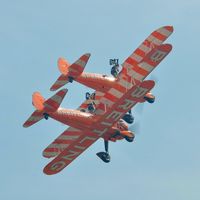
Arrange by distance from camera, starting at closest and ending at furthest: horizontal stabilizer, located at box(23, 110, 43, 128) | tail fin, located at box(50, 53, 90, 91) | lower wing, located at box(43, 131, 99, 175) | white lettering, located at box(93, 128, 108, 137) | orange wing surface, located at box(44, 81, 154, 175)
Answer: orange wing surface, located at box(44, 81, 154, 175)
horizontal stabilizer, located at box(23, 110, 43, 128)
white lettering, located at box(93, 128, 108, 137)
lower wing, located at box(43, 131, 99, 175)
tail fin, located at box(50, 53, 90, 91)

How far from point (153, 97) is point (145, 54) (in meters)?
4.09

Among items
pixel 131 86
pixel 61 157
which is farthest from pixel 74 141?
pixel 131 86

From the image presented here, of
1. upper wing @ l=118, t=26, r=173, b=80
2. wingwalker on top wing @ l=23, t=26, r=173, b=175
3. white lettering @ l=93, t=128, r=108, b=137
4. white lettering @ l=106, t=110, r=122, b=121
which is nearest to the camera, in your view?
wingwalker on top wing @ l=23, t=26, r=173, b=175

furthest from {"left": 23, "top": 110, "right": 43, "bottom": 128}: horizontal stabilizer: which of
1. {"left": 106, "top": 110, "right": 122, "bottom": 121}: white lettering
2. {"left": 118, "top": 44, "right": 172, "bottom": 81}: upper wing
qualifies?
{"left": 118, "top": 44, "right": 172, "bottom": 81}: upper wing

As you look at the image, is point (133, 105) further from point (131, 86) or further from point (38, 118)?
point (38, 118)

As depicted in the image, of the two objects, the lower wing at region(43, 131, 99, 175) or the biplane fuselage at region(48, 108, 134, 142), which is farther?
the lower wing at region(43, 131, 99, 175)

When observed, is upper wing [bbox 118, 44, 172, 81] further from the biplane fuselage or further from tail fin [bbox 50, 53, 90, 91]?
tail fin [bbox 50, 53, 90, 91]

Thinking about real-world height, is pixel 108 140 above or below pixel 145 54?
below

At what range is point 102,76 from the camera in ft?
322

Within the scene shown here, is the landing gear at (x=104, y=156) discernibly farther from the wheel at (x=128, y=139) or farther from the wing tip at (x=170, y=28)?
the wing tip at (x=170, y=28)

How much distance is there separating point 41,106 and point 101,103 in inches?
200

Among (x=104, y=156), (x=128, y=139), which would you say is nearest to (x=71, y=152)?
(x=104, y=156)

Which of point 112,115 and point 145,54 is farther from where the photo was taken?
point 145,54

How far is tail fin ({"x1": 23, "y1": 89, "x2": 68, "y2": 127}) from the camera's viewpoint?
286 ft
